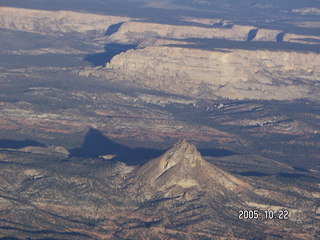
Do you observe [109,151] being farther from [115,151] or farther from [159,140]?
[159,140]

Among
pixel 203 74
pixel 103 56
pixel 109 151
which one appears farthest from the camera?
pixel 103 56

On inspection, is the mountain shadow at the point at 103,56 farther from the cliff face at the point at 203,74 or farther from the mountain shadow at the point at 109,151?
the mountain shadow at the point at 109,151

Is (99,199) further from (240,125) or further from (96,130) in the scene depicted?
(240,125)

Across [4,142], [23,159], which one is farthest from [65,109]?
[23,159]

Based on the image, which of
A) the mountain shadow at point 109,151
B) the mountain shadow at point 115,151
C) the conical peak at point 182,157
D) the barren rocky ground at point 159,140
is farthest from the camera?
the mountain shadow at point 115,151

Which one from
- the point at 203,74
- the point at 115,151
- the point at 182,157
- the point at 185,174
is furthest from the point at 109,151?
the point at 203,74

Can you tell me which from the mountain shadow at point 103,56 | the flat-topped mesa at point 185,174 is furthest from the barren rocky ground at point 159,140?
the mountain shadow at point 103,56
